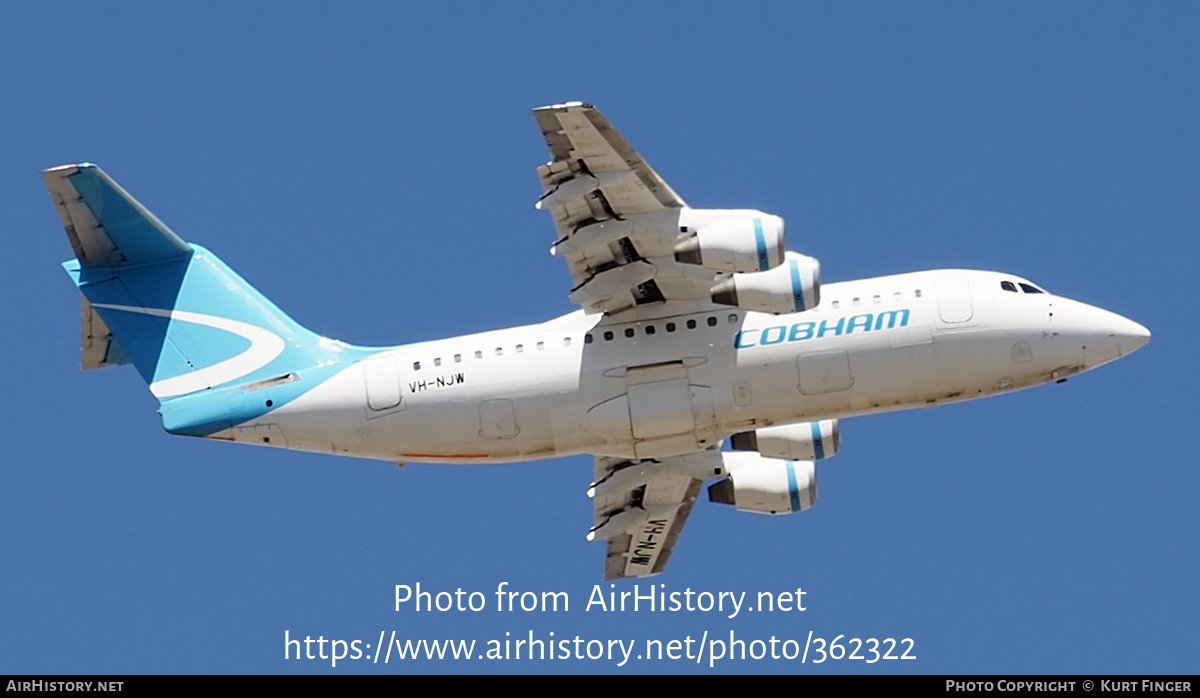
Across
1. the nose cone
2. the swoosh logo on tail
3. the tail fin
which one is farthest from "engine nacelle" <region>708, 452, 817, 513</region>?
the swoosh logo on tail

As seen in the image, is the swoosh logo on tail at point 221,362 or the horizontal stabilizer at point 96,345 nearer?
the swoosh logo on tail at point 221,362

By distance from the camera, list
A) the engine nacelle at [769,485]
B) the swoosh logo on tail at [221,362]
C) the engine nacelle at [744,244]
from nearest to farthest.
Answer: the engine nacelle at [744,244] → the swoosh logo on tail at [221,362] → the engine nacelle at [769,485]

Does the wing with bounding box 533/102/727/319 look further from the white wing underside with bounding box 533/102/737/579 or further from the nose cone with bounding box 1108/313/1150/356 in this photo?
the nose cone with bounding box 1108/313/1150/356

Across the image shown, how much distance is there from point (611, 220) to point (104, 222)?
691cm

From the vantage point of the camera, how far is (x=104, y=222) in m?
27.6

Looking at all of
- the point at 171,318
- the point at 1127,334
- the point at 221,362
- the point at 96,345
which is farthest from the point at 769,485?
the point at 96,345

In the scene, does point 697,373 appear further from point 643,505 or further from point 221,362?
point 221,362

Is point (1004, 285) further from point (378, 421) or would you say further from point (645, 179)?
point (378, 421)

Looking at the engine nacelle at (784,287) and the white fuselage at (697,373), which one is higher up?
the engine nacelle at (784,287)

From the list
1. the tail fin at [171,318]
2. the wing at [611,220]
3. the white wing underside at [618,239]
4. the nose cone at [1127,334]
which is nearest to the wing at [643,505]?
the white wing underside at [618,239]

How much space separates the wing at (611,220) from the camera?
2544cm

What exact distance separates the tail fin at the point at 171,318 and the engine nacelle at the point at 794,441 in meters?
5.91

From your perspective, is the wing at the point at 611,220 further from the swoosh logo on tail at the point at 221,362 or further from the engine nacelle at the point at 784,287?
the swoosh logo on tail at the point at 221,362
